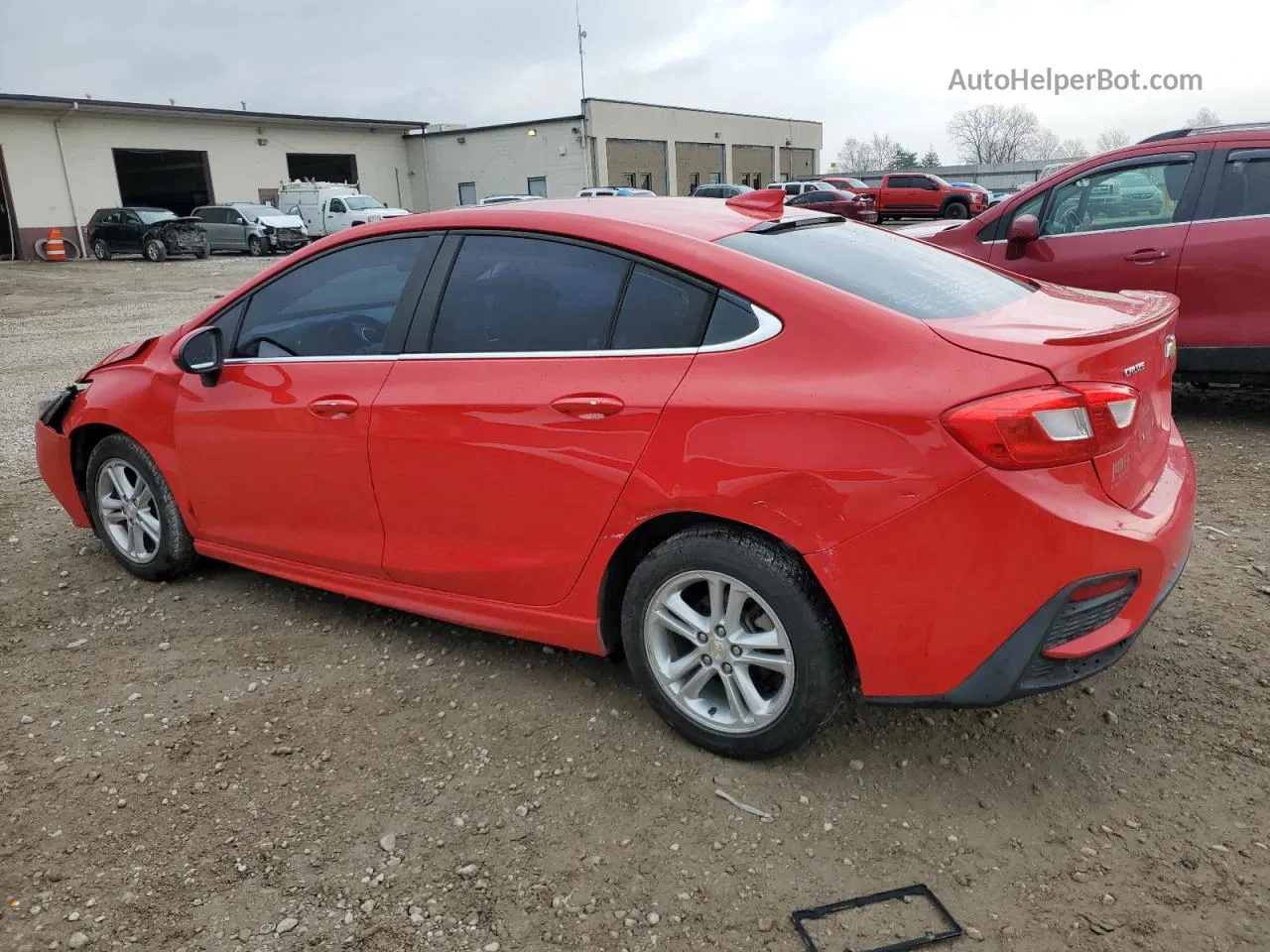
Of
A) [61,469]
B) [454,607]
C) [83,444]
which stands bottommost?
[454,607]

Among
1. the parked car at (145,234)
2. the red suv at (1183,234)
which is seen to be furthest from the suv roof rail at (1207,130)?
the parked car at (145,234)

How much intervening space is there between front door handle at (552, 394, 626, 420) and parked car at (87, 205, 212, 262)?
29.8m

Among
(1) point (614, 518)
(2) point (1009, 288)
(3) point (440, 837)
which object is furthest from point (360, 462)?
(2) point (1009, 288)

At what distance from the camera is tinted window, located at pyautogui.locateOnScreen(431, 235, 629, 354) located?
292 centimetres

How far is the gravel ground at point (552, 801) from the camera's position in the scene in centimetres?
229

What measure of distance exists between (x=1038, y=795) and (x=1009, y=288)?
1.56 meters

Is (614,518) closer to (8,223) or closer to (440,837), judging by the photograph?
(440,837)

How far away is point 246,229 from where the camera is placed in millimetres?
29156

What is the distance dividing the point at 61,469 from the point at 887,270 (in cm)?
385

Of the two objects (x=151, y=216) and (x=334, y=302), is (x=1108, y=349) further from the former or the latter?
(x=151, y=216)

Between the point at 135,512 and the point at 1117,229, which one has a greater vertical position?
the point at 1117,229

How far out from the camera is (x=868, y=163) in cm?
9719

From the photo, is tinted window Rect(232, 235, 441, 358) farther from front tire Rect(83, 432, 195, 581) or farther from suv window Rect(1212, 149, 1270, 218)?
suv window Rect(1212, 149, 1270, 218)

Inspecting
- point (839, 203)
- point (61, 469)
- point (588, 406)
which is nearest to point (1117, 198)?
point (588, 406)
